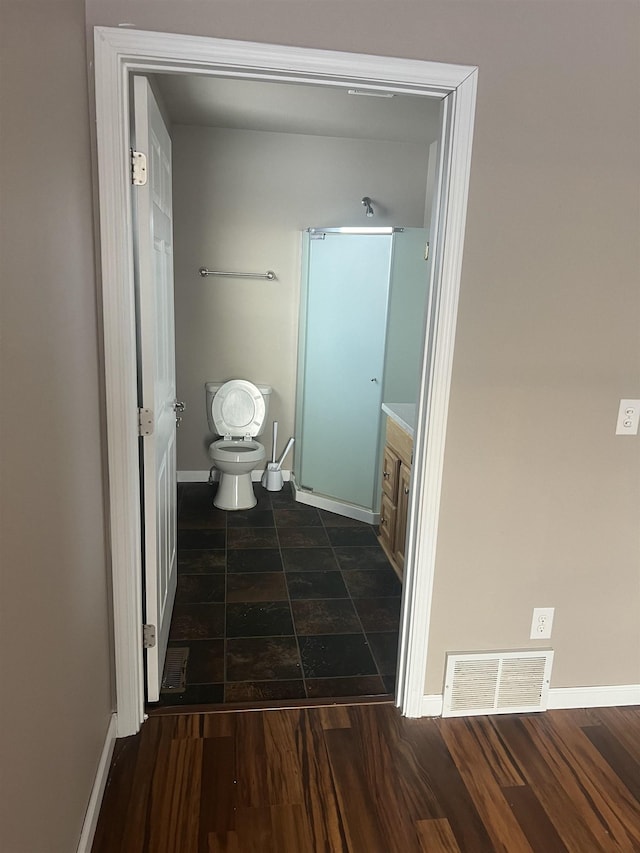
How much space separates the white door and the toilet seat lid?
5.57 ft

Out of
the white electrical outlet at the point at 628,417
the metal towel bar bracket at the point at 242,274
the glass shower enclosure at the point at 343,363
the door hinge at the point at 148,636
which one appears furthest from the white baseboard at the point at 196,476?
the white electrical outlet at the point at 628,417

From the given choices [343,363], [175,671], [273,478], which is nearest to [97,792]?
[175,671]

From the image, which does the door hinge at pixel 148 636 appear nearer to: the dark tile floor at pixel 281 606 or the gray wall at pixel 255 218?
the dark tile floor at pixel 281 606

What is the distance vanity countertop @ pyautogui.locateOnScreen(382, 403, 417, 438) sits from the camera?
2.98 meters

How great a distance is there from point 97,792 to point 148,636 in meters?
0.47

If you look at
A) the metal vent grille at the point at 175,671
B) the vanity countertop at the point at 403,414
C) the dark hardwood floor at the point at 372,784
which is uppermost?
the vanity countertop at the point at 403,414

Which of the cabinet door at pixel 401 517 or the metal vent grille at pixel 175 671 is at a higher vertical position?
the cabinet door at pixel 401 517

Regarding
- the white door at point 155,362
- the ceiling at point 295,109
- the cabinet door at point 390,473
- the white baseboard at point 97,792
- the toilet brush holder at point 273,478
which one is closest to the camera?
the white baseboard at point 97,792

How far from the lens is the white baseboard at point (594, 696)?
7.46ft

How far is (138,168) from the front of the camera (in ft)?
5.80

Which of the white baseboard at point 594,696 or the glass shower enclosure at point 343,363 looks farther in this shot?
the glass shower enclosure at point 343,363

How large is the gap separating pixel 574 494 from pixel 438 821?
109 centimetres

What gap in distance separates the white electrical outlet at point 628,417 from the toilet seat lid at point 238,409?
2655 millimetres

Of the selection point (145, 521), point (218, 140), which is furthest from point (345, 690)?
point (218, 140)
